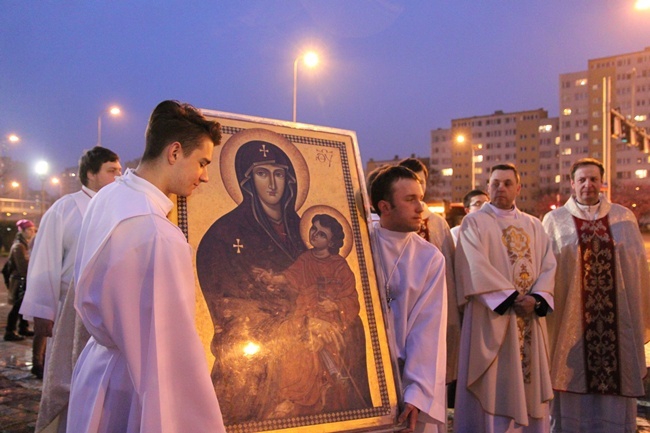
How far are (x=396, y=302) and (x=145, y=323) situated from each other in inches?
58.3

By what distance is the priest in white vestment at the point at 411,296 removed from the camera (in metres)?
2.64

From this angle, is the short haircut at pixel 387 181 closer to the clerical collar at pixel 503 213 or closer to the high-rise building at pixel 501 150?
the clerical collar at pixel 503 213

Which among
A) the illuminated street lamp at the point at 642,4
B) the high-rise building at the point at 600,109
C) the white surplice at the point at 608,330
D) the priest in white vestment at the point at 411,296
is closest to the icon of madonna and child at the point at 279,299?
the priest in white vestment at the point at 411,296

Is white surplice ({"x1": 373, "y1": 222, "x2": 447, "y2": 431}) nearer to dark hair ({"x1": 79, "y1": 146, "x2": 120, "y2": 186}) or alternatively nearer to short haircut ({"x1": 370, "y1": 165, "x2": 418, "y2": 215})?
short haircut ({"x1": 370, "y1": 165, "x2": 418, "y2": 215})

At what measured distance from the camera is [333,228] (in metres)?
2.76

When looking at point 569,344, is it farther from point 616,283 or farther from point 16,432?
point 16,432

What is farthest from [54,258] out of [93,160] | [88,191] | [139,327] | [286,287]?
[139,327]

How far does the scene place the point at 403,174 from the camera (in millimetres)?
3125

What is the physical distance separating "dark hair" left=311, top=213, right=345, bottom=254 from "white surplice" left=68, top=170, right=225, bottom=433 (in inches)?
35.6

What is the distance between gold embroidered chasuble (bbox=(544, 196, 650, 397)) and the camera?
510cm

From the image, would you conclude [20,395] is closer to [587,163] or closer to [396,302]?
[396,302]

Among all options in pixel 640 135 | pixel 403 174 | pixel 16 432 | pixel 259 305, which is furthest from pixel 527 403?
pixel 640 135

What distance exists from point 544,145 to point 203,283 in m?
104

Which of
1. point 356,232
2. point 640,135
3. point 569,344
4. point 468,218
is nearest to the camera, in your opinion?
point 356,232
